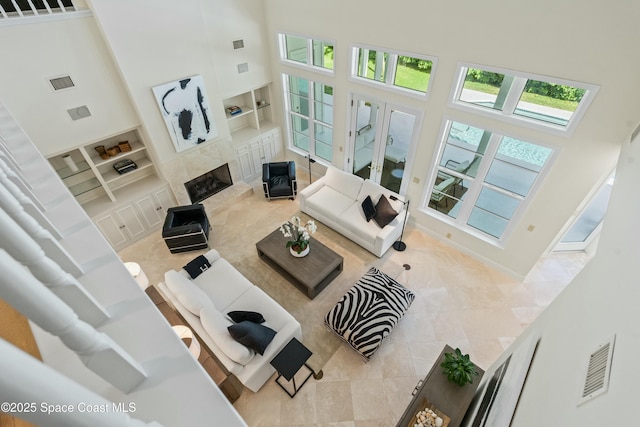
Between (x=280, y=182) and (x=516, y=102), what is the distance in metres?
4.47

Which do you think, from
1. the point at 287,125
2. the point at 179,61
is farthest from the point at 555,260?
the point at 179,61

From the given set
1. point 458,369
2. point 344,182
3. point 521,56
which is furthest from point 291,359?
point 521,56

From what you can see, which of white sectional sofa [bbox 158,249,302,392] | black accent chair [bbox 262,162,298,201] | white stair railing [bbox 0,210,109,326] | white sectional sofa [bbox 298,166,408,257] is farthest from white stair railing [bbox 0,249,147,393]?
black accent chair [bbox 262,162,298,201]

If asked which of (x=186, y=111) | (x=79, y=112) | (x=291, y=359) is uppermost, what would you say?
(x=79, y=112)

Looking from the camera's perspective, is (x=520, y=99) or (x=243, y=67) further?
(x=243, y=67)

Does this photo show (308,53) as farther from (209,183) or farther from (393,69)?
(209,183)

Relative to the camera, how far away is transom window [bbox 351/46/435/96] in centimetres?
463

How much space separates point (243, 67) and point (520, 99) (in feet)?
16.4

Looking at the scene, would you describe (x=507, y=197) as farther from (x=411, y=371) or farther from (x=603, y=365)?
(x=603, y=365)

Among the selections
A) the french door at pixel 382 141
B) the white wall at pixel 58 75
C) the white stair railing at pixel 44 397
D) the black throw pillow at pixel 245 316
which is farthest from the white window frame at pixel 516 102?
the white wall at pixel 58 75

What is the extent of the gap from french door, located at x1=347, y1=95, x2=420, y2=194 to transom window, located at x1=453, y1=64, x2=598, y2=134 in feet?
2.97

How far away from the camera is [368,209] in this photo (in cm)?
555

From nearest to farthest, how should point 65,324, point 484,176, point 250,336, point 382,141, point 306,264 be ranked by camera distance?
point 65,324, point 250,336, point 484,176, point 306,264, point 382,141

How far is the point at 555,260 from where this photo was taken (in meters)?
5.45
